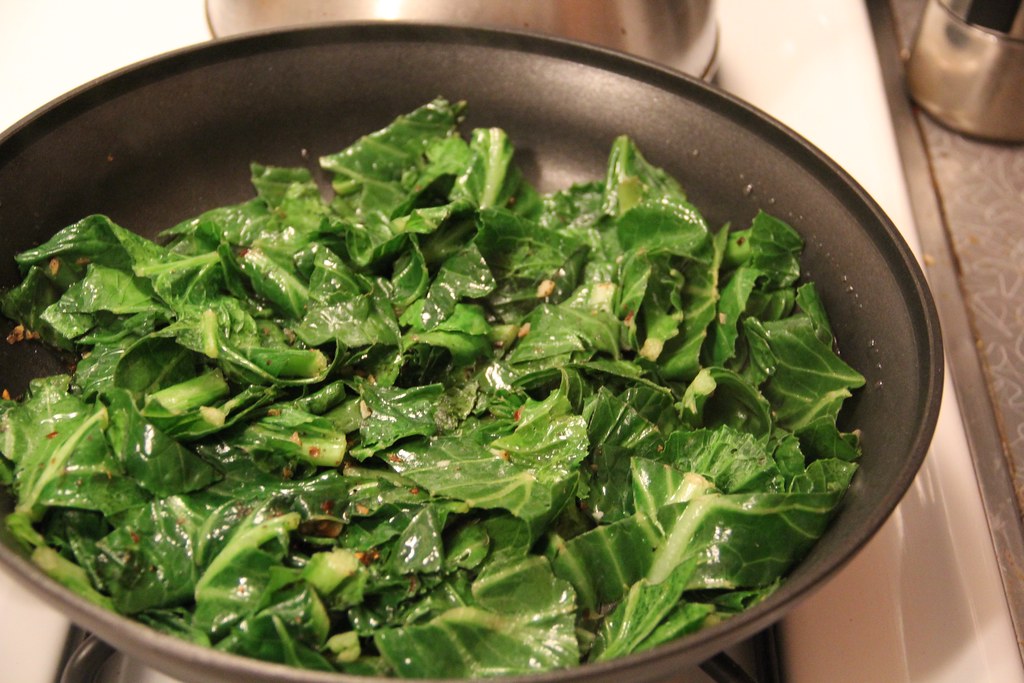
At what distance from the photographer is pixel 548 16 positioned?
171cm

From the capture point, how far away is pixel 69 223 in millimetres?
1432

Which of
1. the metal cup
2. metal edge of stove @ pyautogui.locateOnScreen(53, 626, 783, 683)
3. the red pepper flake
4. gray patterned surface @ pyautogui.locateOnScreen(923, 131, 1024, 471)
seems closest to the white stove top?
metal edge of stove @ pyautogui.locateOnScreen(53, 626, 783, 683)

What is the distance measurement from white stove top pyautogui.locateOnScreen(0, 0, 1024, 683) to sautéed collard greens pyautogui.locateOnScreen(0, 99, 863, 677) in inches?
7.7

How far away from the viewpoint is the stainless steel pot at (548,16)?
5.53 ft

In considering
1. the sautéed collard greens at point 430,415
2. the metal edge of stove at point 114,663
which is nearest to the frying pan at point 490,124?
the sautéed collard greens at point 430,415

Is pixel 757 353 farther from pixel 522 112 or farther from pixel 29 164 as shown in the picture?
pixel 29 164

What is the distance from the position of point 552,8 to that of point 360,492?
1.08 metres

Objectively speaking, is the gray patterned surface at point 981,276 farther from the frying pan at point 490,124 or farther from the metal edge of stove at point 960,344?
the frying pan at point 490,124

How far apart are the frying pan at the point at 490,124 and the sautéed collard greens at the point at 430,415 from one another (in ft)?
0.16

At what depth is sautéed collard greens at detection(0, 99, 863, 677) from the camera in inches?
41.9

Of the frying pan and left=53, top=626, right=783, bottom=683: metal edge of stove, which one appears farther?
the frying pan

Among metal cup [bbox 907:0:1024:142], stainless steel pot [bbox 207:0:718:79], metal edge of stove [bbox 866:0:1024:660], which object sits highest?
stainless steel pot [bbox 207:0:718:79]

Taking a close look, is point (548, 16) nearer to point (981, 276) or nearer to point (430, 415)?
point (430, 415)

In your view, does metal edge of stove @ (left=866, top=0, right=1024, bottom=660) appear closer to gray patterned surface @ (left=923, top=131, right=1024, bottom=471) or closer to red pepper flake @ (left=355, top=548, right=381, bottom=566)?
gray patterned surface @ (left=923, top=131, right=1024, bottom=471)
